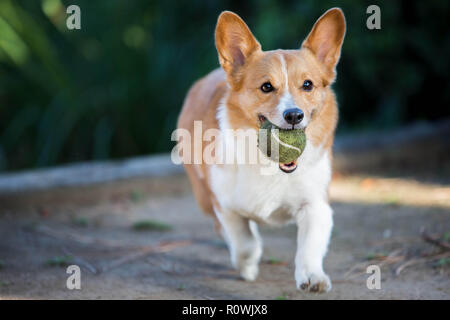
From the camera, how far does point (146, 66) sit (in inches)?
276

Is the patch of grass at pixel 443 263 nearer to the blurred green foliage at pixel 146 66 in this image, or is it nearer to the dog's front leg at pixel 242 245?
the dog's front leg at pixel 242 245

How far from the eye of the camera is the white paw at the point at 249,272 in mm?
3365

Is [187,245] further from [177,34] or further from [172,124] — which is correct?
[177,34]

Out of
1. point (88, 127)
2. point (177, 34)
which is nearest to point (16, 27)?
point (88, 127)

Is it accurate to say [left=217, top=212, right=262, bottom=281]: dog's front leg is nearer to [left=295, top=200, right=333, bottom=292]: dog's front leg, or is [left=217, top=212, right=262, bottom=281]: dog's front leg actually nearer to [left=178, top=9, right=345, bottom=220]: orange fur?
[left=178, top=9, right=345, bottom=220]: orange fur

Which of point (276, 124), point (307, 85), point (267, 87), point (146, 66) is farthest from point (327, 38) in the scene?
point (146, 66)

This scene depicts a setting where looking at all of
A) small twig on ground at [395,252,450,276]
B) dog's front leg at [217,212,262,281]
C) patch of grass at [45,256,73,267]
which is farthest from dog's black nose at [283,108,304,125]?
patch of grass at [45,256,73,267]

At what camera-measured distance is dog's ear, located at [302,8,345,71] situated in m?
3.27

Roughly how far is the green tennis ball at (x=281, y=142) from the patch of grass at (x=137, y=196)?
245cm

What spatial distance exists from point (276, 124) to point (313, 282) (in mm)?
816

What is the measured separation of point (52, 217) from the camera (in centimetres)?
478

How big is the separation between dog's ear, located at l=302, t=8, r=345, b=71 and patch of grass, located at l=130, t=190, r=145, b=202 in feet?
8.30

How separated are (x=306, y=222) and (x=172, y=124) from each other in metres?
3.71

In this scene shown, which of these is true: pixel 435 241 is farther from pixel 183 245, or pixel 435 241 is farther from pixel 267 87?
pixel 183 245
